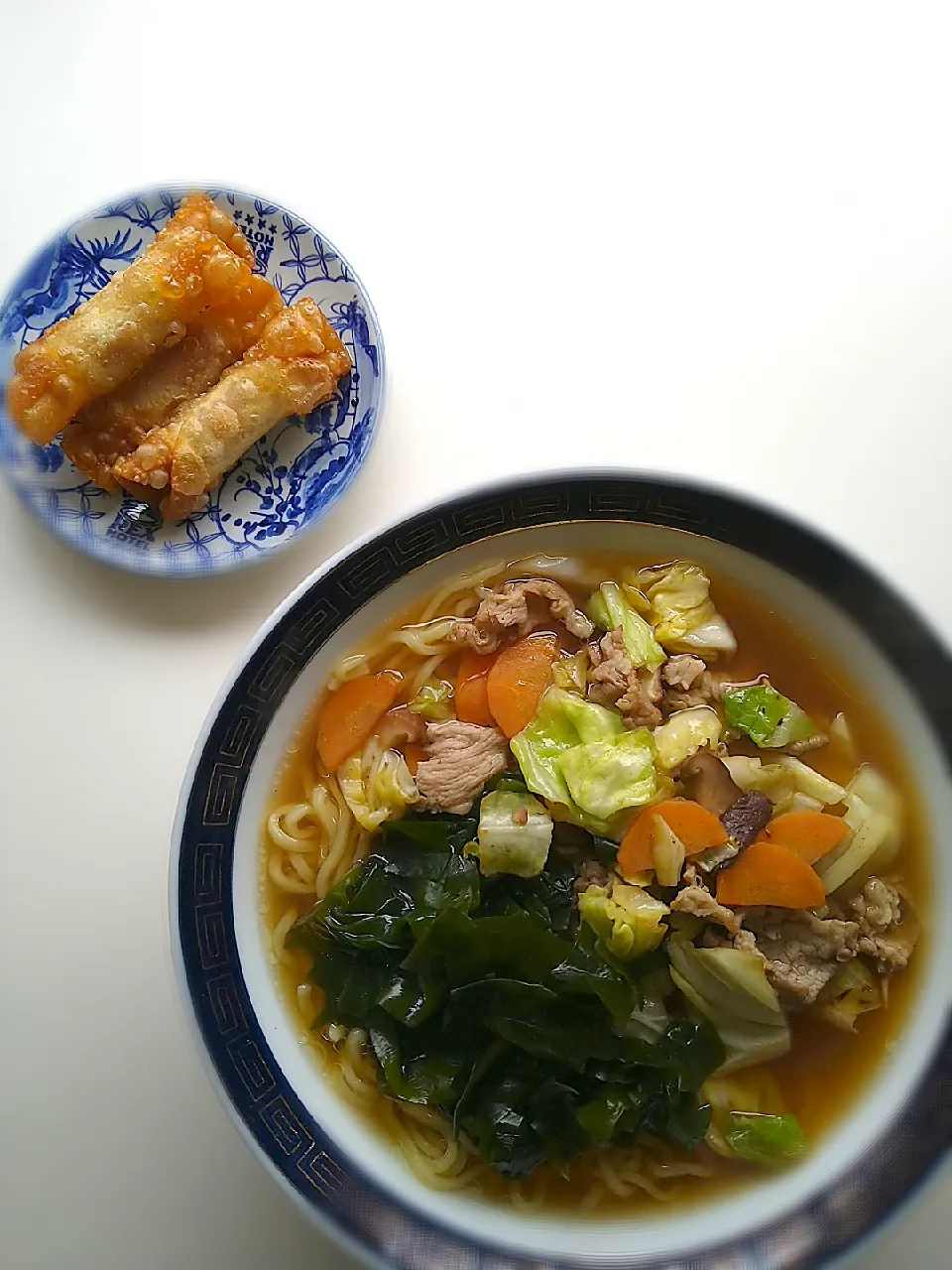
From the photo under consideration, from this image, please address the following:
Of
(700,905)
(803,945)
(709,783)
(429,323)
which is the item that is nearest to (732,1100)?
(803,945)

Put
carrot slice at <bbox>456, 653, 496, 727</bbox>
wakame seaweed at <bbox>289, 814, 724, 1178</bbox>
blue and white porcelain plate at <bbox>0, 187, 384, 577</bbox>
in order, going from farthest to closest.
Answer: blue and white porcelain plate at <bbox>0, 187, 384, 577</bbox>, carrot slice at <bbox>456, 653, 496, 727</bbox>, wakame seaweed at <bbox>289, 814, 724, 1178</bbox>

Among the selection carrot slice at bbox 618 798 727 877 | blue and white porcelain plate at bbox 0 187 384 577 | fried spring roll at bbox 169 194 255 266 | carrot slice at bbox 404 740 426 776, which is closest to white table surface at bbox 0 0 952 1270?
blue and white porcelain plate at bbox 0 187 384 577

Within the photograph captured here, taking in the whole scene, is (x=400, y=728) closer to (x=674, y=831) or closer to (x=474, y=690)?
(x=474, y=690)

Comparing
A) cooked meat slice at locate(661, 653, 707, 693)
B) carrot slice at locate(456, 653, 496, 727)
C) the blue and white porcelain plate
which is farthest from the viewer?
the blue and white porcelain plate

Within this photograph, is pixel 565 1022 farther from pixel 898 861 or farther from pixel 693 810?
pixel 898 861

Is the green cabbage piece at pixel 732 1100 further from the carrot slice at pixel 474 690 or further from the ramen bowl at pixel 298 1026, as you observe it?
the carrot slice at pixel 474 690

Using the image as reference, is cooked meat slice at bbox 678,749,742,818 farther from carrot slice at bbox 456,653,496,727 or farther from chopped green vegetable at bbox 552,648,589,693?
carrot slice at bbox 456,653,496,727

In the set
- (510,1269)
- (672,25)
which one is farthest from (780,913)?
(672,25)
